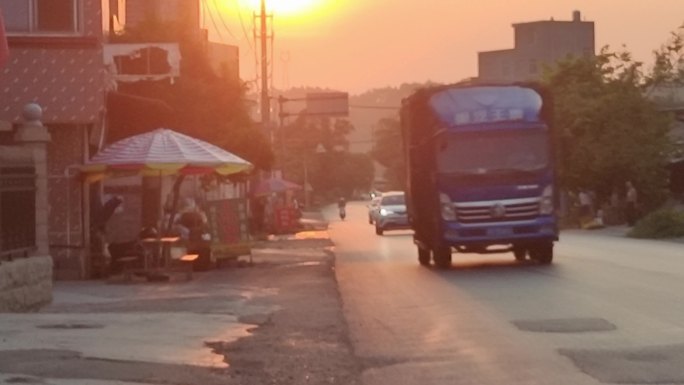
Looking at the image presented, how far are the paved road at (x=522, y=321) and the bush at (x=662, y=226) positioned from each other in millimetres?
14166

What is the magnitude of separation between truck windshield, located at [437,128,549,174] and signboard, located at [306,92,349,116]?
44.0 metres

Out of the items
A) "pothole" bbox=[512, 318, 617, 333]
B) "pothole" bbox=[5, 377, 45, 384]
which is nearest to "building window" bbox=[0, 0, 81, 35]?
"pothole" bbox=[512, 318, 617, 333]

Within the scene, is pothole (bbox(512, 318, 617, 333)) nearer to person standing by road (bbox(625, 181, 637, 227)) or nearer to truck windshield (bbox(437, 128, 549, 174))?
truck windshield (bbox(437, 128, 549, 174))

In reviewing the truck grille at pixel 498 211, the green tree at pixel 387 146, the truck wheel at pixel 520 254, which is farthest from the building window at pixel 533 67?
the truck grille at pixel 498 211

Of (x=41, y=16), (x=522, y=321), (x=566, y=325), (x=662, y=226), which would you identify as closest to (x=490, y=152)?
(x=41, y=16)

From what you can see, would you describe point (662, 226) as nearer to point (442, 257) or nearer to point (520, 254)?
point (520, 254)

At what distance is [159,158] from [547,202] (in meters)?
7.39

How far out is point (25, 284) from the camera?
19000mm

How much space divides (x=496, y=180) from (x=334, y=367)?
1427 centimetres

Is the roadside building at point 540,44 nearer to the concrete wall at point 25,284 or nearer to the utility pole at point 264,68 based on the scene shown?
the utility pole at point 264,68

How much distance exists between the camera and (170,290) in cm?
2445

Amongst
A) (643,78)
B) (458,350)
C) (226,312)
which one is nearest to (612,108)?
(643,78)

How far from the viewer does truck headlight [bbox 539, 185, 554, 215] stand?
2759 centimetres

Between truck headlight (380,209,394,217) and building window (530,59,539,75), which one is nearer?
truck headlight (380,209,394,217)
